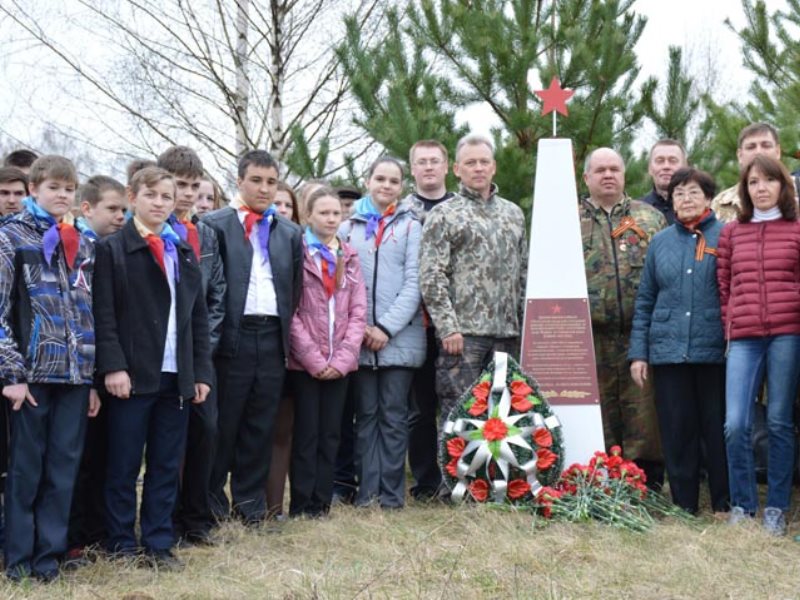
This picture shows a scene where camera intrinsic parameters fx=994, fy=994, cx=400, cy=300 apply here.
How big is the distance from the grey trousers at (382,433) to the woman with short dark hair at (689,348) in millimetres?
1384

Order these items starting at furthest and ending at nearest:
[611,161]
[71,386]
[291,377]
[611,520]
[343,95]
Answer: [343,95]
[611,161]
[291,377]
[611,520]
[71,386]

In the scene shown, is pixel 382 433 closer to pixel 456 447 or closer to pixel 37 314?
pixel 456 447

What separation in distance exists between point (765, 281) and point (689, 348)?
1.88 feet

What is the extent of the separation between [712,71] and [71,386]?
2312cm

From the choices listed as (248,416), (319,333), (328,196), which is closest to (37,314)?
(248,416)

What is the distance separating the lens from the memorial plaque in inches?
227

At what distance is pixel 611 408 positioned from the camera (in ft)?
19.7

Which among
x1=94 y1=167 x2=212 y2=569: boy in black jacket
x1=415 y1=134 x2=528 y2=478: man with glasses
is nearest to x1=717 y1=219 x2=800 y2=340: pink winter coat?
x1=415 y1=134 x2=528 y2=478: man with glasses

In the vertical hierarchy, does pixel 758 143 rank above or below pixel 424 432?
above

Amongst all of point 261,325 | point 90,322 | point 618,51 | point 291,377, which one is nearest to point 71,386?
point 90,322

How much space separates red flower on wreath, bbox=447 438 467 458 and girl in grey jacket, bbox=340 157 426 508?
322mm

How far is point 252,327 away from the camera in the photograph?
5055 millimetres

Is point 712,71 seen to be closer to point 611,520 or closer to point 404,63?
point 404,63

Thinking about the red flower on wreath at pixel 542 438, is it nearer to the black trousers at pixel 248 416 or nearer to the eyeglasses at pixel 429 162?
the black trousers at pixel 248 416
